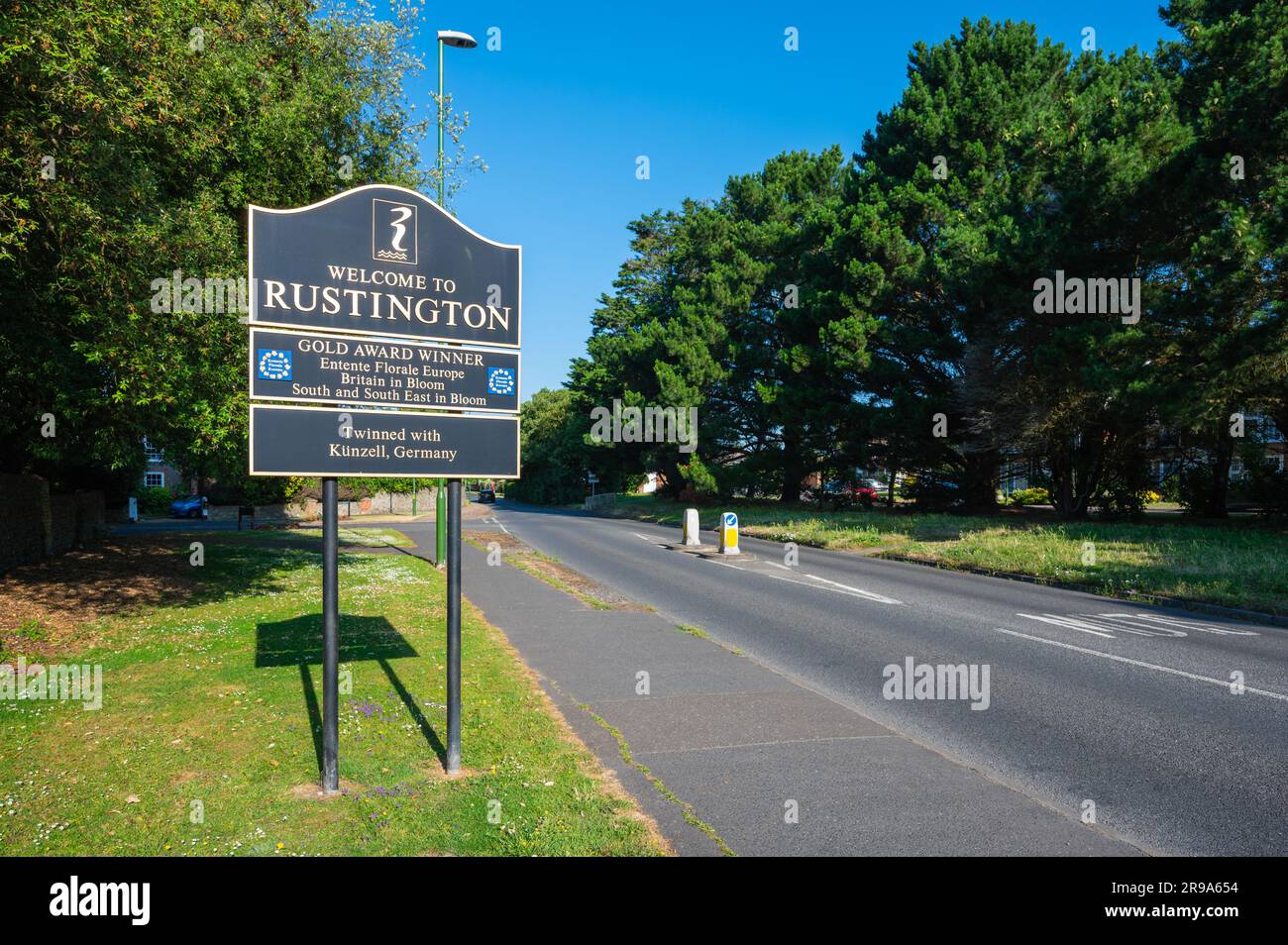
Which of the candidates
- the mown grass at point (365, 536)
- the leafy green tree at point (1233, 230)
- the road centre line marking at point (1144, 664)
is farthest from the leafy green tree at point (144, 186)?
the leafy green tree at point (1233, 230)

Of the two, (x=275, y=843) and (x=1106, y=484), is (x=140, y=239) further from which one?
(x=1106, y=484)

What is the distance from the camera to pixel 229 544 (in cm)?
2183

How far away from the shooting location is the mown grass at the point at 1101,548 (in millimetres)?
14188

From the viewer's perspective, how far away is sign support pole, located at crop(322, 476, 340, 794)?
16.4ft

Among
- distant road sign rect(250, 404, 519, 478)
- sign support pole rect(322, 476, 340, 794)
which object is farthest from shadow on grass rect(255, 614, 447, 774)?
distant road sign rect(250, 404, 519, 478)

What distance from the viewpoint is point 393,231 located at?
570 cm

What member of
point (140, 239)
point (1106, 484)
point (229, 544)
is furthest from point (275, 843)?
point (1106, 484)

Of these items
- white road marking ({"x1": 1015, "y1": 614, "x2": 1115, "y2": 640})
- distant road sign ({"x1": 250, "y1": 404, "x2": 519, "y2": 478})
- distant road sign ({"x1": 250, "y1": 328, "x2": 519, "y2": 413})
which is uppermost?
distant road sign ({"x1": 250, "y1": 328, "x2": 519, "y2": 413})

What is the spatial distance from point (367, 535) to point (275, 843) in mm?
Result: 24908

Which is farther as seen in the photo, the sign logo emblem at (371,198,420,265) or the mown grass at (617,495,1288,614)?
the mown grass at (617,495,1288,614)

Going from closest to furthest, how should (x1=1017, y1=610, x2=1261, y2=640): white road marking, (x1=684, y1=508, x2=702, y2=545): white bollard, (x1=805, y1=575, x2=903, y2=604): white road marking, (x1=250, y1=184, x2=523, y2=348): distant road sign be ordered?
(x1=250, y1=184, x2=523, y2=348): distant road sign < (x1=1017, y1=610, x2=1261, y2=640): white road marking < (x1=805, y1=575, x2=903, y2=604): white road marking < (x1=684, y1=508, x2=702, y2=545): white bollard

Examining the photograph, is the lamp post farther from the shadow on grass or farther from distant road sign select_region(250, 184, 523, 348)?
distant road sign select_region(250, 184, 523, 348)

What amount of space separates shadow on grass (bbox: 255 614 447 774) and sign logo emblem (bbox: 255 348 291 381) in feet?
9.47

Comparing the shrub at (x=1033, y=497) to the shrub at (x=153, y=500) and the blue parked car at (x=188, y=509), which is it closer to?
the blue parked car at (x=188, y=509)
